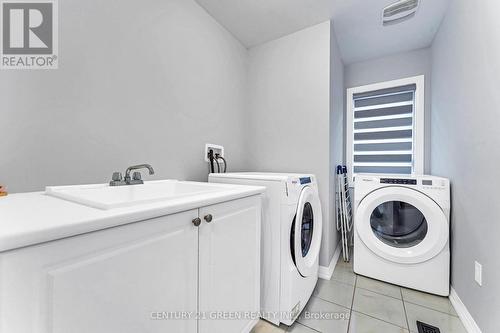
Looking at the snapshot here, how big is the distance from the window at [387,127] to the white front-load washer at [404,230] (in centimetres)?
85

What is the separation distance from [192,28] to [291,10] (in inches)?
35.3

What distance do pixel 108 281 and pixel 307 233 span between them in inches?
55.4

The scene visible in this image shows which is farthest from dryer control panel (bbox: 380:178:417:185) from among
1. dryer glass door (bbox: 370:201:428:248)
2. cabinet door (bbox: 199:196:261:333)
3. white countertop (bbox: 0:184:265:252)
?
white countertop (bbox: 0:184:265:252)

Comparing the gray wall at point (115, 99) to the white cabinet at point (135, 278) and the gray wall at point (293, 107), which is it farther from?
the white cabinet at point (135, 278)

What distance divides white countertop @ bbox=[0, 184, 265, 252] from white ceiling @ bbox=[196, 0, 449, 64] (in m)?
1.88

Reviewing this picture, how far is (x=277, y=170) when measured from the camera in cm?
224

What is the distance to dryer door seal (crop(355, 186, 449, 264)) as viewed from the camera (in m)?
1.69

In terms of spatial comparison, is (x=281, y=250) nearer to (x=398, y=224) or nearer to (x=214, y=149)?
(x=214, y=149)

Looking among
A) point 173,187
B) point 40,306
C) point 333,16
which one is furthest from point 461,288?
point 333,16

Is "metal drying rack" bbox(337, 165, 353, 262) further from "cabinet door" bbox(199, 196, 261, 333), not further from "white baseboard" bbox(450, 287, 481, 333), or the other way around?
"cabinet door" bbox(199, 196, 261, 333)

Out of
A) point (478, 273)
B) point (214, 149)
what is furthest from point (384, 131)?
point (214, 149)

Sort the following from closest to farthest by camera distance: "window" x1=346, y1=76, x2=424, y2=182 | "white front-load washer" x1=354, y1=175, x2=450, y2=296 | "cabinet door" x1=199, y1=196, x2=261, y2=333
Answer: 1. "cabinet door" x1=199, y1=196, x2=261, y2=333
2. "white front-load washer" x1=354, y1=175, x2=450, y2=296
3. "window" x1=346, y1=76, x2=424, y2=182

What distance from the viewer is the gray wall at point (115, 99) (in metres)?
0.94

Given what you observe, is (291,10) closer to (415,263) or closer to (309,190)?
(309,190)
